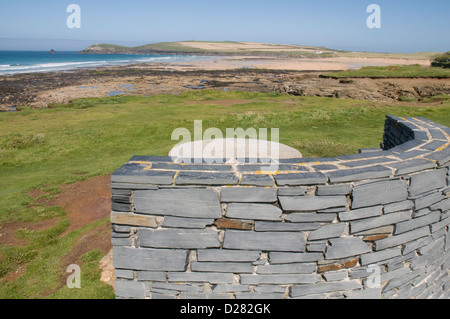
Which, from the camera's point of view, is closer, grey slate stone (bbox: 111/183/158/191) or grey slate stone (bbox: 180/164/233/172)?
grey slate stone (bbox: 111/183/158/191)

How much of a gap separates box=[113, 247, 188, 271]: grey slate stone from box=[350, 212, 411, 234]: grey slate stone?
1.81 meters

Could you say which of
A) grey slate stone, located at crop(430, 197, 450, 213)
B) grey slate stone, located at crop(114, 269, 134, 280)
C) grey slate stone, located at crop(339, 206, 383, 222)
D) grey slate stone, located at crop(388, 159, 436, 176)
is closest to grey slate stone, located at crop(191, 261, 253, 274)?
grey slate stone, located at crop(114, 269, 134, 280)

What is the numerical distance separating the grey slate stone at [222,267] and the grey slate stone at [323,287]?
1.98ft

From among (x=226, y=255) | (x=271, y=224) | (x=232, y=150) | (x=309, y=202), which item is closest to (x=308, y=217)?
(x=309, y=202)

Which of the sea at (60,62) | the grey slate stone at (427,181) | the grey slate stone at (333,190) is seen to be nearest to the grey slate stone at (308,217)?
the grey slate stone at (333,190)

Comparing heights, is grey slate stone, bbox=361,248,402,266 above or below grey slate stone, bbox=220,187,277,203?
below

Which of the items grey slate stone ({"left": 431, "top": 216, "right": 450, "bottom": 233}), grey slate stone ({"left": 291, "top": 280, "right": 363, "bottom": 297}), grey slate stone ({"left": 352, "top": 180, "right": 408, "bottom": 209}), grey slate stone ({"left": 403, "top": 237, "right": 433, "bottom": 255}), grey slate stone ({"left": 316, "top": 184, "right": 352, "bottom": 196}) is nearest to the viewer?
grey slate stone ({"left": 316, "top": 184, "right": 352, "bottom": 196})

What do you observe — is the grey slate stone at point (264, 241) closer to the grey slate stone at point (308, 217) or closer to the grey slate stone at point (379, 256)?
the grey slate stone at point (308, 217)

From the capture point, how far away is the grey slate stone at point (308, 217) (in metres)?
3.04

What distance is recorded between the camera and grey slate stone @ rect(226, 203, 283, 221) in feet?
9.70

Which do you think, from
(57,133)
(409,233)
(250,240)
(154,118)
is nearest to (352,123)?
(154,118)

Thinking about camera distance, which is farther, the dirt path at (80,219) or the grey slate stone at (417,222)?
the dirt path at (80,219)

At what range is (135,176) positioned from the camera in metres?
2.88

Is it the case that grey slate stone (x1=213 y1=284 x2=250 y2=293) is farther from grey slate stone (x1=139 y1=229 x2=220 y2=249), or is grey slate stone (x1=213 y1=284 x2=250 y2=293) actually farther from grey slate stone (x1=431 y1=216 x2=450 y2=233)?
grey slate stone (x1=431 y1=216 x2=450 y2=233)
